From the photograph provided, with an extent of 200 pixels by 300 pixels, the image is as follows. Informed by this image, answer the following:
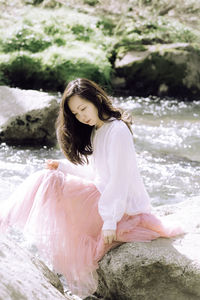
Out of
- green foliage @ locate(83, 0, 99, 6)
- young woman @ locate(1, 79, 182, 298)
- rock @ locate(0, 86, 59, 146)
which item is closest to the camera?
young woman @ locate(1, 79, 182, 298)

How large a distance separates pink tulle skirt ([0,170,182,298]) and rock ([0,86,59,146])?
3.33 meters

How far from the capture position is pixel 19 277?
1.64 m

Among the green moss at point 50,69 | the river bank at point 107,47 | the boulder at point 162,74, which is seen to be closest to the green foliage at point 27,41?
the river bank at point 107,47

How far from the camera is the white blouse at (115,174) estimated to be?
252cm

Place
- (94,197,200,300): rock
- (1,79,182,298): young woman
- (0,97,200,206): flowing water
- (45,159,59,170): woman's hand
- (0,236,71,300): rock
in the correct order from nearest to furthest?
(0,236,71,300): rock < (94,197,200,300): rock < (1,79,182,298): young woman < (45,159,59,170): woman's hand < (0,97,200,206): flowing water

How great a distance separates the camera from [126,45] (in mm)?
10977

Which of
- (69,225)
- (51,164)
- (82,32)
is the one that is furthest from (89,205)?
(82,32)

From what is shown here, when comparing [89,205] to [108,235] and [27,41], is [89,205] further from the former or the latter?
[27,41]

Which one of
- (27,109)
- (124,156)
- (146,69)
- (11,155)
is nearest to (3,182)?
(11,155)

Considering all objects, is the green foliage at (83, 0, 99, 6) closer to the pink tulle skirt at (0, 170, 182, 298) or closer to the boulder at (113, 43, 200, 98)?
the boulder at (113, 43, 200, 98)

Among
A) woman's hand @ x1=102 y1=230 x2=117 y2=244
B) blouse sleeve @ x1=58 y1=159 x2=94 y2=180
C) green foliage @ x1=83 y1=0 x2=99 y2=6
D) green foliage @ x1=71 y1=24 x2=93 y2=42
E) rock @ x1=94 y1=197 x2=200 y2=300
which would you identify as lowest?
green foliage @ x1=71 y1=24 x2=93 y2=42

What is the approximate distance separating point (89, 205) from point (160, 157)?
3.23 meters

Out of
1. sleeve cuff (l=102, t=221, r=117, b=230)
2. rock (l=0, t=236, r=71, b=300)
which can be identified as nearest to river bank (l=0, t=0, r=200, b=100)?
sleeve cuff (l=102, t=221, r=117, b=230)

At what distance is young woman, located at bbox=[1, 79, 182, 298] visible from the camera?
254 centimetres
